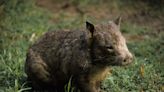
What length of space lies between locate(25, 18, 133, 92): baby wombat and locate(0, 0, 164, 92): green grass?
10.3 inches

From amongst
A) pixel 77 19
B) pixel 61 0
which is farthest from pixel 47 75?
pixel 61 0

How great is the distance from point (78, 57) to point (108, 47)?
0.45 meters

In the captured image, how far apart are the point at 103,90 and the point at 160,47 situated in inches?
84.8

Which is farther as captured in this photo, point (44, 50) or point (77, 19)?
point (77, 19)

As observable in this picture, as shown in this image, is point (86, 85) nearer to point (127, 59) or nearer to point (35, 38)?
point (127, 59)

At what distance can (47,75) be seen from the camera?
7234mm

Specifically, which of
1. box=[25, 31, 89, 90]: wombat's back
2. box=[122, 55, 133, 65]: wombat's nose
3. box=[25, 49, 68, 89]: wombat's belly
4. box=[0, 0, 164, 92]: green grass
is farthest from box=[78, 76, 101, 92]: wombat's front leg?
box=[122, 55, 133, 65]: wombat's nose

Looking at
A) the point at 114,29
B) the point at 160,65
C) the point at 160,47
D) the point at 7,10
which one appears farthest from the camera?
the point at 7,10

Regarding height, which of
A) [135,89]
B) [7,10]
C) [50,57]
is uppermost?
[7,10]

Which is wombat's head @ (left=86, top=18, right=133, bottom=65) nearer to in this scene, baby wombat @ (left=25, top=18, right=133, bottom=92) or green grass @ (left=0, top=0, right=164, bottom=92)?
baby wombat @ (left=25, top=18, right=133, bottom=92)

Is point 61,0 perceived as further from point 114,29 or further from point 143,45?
point 114,29

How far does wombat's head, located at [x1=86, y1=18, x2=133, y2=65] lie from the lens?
6516mm

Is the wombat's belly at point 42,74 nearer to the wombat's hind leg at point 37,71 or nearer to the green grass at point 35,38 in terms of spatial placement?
the wombat's hind leg at point 37,71

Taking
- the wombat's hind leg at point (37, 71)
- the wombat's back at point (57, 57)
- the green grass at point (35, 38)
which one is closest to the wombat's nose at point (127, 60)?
the wombat's back at point (57, 57)
